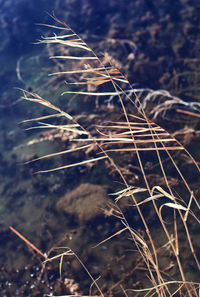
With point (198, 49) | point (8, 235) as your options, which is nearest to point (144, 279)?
point (8, 235)

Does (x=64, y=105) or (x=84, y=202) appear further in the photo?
(x=64, y=105)

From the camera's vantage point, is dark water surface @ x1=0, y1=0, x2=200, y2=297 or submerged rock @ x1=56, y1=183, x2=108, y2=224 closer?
dark water surface @ x1=0, y1=0, x2=200, y2=297

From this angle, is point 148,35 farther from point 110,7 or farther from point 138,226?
point 138,226

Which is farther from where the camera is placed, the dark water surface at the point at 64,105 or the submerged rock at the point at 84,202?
the submerged rock at the point at 84,202
